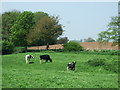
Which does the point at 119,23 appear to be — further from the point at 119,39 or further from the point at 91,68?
the point at 91,68

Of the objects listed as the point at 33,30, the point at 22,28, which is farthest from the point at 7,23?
the point at 33,30

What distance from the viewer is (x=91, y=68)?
987 inches

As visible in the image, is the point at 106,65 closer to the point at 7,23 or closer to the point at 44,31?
the point at 44,31

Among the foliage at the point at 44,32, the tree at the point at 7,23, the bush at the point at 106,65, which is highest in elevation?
the tree at the point at 7,23

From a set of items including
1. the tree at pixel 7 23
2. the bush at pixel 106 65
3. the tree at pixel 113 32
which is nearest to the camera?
the bush at pixel 106 65

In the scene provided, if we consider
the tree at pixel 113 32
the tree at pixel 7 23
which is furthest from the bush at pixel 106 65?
the tree at pixel 7 23

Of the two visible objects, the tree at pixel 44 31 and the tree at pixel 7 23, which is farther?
the tree at pixel 7 23

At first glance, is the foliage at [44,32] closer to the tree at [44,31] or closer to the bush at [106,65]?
the tree at [44,31]

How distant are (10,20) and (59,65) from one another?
47846 millimetres

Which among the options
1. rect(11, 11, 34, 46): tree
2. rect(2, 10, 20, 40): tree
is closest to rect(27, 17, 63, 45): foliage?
rect(11, 11, 34, 46): tree

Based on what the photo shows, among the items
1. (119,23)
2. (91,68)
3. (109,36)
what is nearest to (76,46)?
(109,36)

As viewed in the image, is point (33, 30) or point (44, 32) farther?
point (33, 30)

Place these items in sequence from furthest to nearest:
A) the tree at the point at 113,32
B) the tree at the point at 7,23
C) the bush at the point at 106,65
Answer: the tree at the point at 7,23 → the tree at the point at 113,32 → the bush at the point at 106,65

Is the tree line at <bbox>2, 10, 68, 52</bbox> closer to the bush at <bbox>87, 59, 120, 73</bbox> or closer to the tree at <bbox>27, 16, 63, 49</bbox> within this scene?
the tree at <bbox>27, 16, 63, 49</bbox>
